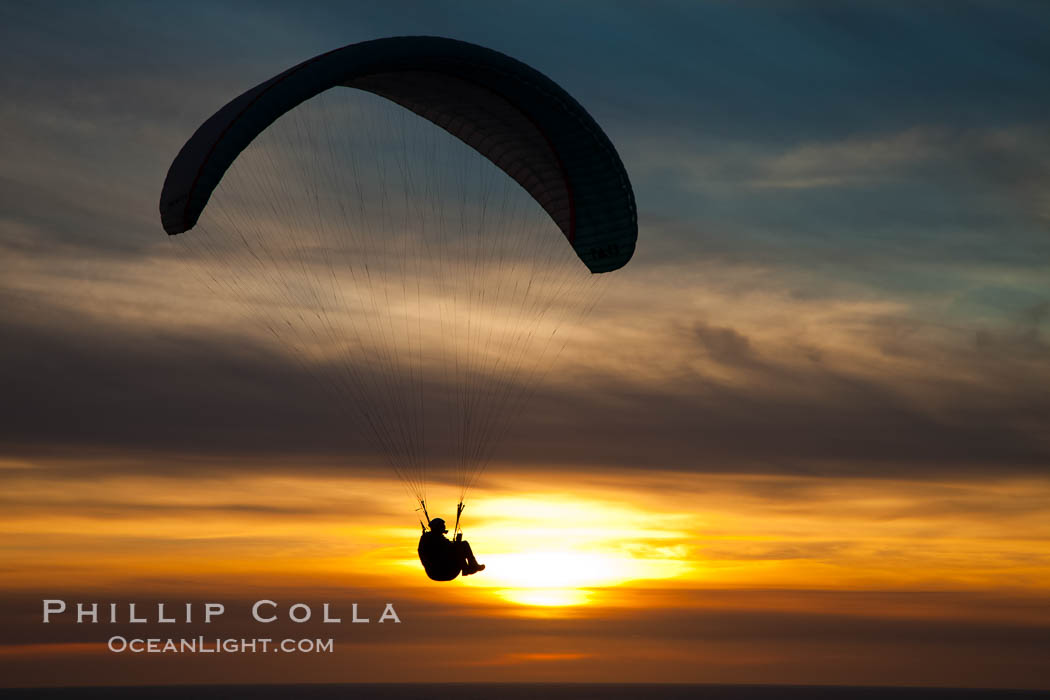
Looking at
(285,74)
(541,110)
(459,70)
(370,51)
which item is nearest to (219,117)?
(285,74)

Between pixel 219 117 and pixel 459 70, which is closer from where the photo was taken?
pixel 219 117

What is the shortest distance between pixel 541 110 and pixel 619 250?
346 centimetres

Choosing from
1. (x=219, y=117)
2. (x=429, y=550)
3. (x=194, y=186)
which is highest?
(x=219, y=117)

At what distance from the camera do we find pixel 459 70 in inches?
997

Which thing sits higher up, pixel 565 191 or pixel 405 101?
pixel 405 101

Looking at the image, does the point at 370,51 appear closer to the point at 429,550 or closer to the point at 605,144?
the point at 605,144

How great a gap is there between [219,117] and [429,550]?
30.4ft

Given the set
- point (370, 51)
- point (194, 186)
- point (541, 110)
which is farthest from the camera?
point (541, 110)

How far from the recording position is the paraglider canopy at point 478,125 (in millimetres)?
22719

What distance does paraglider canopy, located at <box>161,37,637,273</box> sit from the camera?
74.5ft

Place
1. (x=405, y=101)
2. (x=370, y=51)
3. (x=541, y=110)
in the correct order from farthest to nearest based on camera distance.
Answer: (x=405, y=101) < (x=541, y=110) < (x=370, y=51)

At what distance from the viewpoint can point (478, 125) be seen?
27531 millimetres

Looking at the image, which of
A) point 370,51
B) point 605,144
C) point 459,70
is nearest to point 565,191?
point 605,144

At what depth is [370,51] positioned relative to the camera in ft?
78.3
